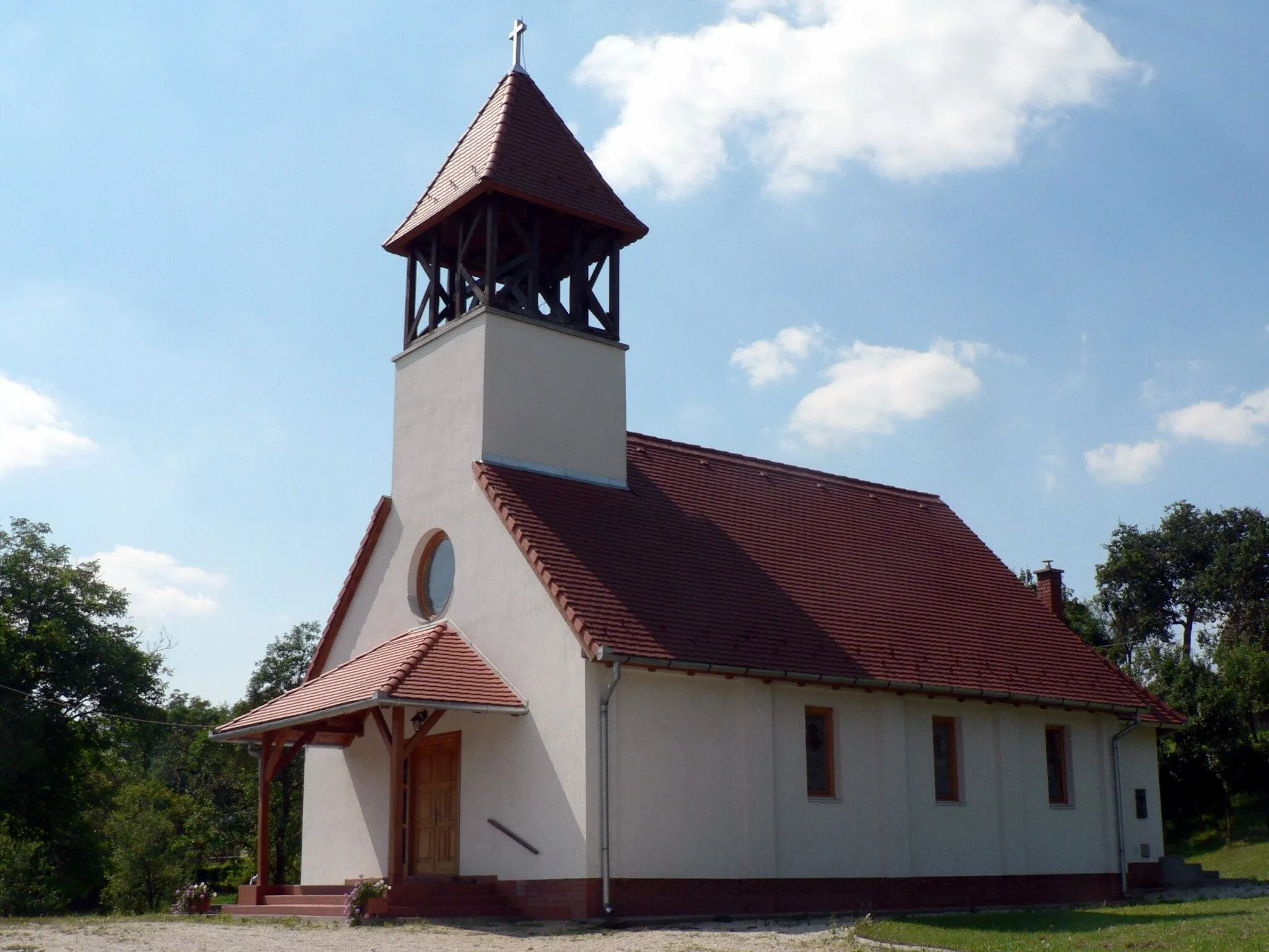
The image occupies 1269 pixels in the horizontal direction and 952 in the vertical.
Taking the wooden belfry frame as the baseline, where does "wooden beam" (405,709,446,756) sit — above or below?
below

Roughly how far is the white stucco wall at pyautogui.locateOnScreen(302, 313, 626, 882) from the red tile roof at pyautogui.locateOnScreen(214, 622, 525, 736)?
0.34 m

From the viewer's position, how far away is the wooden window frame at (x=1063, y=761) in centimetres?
2423

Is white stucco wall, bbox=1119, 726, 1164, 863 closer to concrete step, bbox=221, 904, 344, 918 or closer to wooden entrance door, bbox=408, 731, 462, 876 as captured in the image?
wooden entrance door, bbox=408, 731, 462, 876

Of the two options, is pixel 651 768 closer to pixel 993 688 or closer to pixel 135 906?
pixel 993 688

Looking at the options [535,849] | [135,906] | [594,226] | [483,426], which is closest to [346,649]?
[483,426]

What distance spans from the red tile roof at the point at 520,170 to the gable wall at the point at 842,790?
857 centimetres

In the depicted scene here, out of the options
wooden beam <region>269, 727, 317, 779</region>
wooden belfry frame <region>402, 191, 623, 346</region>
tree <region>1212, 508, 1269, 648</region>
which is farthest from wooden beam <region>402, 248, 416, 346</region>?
tree <region>1212, 508, 1269, 648</region>

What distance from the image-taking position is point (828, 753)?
2092cm

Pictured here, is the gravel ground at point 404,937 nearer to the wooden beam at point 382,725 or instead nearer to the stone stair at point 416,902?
the stone stair at point 416,902

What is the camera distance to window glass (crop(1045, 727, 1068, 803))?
24281mm

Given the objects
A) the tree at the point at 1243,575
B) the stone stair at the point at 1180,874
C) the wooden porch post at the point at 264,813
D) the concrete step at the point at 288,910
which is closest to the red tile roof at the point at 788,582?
the stone stair at the point at 1180,874

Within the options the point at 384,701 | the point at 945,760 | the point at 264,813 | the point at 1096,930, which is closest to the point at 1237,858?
the point at 945,760

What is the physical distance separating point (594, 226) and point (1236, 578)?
48.3m

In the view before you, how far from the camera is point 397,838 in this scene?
18406 millimetres
